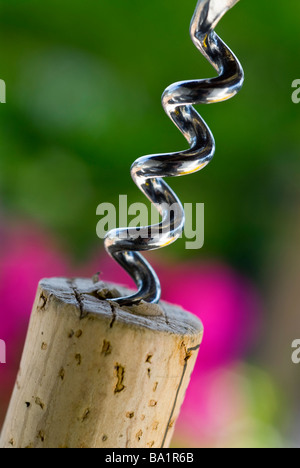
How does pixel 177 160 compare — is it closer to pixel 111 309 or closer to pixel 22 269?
pixel 111 309

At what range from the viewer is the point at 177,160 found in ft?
1.14

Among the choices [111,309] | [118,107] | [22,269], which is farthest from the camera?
[118,107]

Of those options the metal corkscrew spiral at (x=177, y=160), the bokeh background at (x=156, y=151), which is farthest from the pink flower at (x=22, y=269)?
the metal corkscrew spiral at (x=177, y=160)

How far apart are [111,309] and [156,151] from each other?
3.14ft

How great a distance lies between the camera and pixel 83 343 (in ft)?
0.96

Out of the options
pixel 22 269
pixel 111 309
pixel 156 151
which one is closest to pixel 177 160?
pixel 111 309

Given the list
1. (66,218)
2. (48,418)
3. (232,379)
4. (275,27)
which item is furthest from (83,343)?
(275,27)

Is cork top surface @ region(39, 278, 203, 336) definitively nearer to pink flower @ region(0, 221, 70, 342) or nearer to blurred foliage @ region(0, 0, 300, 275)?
pink flower @ region(0, 221, 70, 342)

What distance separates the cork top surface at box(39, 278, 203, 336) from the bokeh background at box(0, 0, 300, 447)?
2.36 feet

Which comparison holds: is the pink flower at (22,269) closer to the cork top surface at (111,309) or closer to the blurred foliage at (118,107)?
the blurred foliage at (118,107)

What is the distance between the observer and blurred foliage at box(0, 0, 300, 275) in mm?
1181

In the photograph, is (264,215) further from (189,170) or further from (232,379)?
(189,170)

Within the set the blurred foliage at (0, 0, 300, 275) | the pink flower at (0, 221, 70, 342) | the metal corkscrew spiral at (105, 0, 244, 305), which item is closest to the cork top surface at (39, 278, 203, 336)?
the metal corkscrew spiral at (105, 0, 244, 305)

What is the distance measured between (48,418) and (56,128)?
943 millimetres
